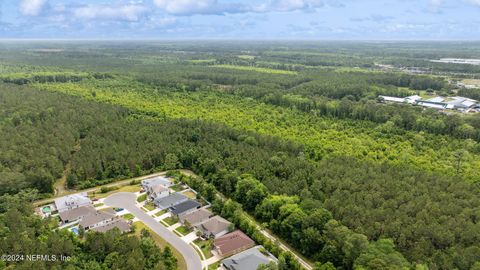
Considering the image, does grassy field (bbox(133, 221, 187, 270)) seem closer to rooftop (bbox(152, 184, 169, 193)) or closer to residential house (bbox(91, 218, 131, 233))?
residential house (bbox(91, 218, 131, 233))

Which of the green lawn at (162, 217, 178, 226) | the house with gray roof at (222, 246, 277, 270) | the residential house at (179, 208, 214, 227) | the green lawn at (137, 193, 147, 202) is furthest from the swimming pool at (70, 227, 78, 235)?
the house with gray roof at (222, 246, 277, 270)

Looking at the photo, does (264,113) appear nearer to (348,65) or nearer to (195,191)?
(195,191)

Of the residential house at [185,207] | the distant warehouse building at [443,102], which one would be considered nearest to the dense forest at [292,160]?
the residential house at [185,207]

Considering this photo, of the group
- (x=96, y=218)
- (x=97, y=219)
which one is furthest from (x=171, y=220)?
(x=96, y=218)

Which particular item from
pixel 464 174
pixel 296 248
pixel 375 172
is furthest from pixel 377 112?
pixel 296 248

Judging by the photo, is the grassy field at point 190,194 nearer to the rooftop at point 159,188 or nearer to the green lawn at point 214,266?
the rooftop at point 159,188

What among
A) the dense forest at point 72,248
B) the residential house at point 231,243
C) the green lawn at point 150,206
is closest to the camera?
the dense forest at point 72,248

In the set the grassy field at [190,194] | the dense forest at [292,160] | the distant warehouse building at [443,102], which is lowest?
the grassy field at [190,194]
